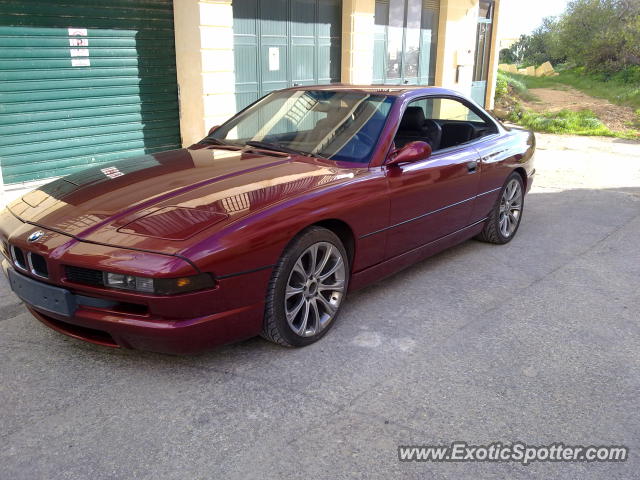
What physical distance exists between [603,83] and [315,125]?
20.3 meters

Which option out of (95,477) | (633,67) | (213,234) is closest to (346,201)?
(213,234)

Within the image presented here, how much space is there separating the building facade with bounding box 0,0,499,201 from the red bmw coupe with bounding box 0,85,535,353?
315 centimetres

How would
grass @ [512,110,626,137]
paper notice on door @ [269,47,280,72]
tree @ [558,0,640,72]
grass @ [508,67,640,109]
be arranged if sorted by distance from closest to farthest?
paper notice on door @ [269,47,280,72] → grass @ [512,110,626,137] → grass @ [508,67,640,109] → tree @ [558,0,640,72]

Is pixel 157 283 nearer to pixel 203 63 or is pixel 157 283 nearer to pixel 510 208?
pixel 510 208

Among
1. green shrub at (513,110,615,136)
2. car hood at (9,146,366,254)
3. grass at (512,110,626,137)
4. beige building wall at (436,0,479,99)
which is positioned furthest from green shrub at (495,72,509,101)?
car hood at (9,146,366,254)

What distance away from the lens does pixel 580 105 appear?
1748 centimetres

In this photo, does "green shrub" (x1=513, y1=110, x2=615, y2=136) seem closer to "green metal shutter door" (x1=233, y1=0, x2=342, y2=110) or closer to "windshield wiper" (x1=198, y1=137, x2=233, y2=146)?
"green metal shutter door" (x1=233, y1=0, x2=342, y2=110)

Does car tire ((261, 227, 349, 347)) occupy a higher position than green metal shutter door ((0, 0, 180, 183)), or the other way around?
green metal shutter door ((0, 0, 180, 183))

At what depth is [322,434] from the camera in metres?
2.65

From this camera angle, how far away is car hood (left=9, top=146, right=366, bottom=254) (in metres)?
2.97

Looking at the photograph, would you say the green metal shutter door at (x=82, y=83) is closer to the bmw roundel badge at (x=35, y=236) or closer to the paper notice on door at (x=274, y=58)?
the paper notice on door at (x=274, y=58)

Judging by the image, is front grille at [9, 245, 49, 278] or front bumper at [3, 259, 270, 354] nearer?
front bumper at [3, 259, 270, 354]

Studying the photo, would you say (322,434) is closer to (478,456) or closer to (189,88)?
(478,456)

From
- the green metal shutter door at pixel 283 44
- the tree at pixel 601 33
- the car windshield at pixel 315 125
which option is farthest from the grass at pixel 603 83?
Answer: the car windshield at pixel 315 125
